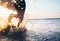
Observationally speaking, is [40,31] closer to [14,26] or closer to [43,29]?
[43,29]

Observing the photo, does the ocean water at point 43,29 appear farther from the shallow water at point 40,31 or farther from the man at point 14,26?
the man at point 14,26

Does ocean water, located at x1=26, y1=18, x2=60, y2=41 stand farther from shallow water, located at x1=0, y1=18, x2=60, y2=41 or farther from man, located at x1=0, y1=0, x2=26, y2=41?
man, located at x1=0, y1=0, x2=26, y2=41

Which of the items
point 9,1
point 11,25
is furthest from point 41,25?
point 9,1

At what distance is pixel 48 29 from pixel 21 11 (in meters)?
0.51

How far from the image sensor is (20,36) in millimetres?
2316

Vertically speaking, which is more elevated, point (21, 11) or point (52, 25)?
point (21, 11)

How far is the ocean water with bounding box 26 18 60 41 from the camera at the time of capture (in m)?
2.34

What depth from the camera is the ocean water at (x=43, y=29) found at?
2.34 metres

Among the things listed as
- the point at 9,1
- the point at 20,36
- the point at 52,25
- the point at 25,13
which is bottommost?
the point at 20,36

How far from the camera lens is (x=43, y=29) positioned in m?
2.35

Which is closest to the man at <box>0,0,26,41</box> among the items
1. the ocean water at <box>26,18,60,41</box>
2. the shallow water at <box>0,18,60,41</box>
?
the shallow water at <box>0,18,60,41</box>

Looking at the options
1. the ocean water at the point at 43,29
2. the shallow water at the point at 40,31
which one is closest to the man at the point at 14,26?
the shallow water at the point at 40,31

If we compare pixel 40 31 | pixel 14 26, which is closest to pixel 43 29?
pixel 40 31

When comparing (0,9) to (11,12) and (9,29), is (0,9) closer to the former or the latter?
(11,12)
